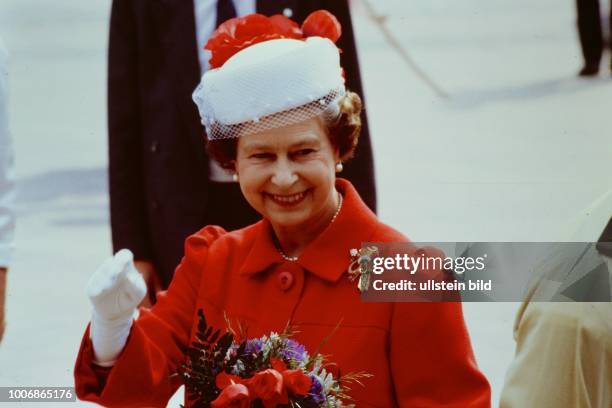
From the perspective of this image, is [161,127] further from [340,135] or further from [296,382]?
[296,382]

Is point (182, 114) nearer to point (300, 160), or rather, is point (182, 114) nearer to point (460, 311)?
point (300, 160)

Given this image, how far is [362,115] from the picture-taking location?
3.27 m

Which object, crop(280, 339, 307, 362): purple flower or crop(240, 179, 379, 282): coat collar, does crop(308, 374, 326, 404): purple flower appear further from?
crop(240, 179, 379, 282): coat collar

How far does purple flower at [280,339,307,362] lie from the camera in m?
2.23

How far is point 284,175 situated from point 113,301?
406mm

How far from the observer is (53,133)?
7.33 metres

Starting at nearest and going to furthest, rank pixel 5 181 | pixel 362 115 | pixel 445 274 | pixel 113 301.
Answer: pixel 113 301
pixel 445 274
pixel 5 181
pixel 362 115

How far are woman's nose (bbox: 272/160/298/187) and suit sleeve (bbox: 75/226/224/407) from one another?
0.27 metres

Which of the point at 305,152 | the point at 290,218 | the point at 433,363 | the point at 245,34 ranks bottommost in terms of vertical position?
the point at 433,363

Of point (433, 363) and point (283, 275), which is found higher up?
point (283, 275)

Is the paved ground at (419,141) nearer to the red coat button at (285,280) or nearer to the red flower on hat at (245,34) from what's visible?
the red coat button at (285,280)

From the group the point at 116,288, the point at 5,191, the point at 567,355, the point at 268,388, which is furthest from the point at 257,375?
the point at 5,191

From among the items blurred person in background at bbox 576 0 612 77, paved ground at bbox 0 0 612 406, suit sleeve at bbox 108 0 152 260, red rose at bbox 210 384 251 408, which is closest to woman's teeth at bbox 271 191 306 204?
red rose at bbox 210 384 251 408

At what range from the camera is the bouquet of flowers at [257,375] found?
213 centimetres
